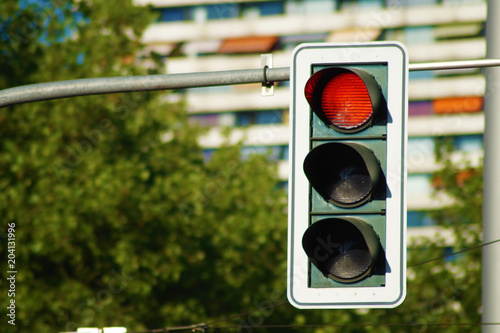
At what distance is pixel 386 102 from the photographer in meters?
3.40

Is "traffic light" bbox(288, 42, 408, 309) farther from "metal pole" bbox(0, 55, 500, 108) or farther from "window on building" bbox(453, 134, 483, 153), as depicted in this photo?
"window on building" bbox(453, 134, 483, 153)

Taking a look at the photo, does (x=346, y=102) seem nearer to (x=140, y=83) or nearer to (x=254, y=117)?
(x=140, y=83)

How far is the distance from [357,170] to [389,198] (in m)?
0.19

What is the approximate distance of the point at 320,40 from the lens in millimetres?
52531

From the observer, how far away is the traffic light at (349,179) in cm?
328

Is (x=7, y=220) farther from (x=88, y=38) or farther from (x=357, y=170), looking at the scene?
(x=357, y=170)

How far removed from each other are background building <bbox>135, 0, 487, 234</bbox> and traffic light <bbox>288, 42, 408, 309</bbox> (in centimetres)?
4602

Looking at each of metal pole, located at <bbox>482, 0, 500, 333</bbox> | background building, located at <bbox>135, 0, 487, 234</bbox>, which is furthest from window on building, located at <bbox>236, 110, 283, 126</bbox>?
metal pole, located at <bbox>482, 0, 500, 333</bbox>

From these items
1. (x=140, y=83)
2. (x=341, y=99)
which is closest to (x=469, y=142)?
(x=140, y=83)

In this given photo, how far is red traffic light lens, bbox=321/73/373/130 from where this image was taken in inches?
133

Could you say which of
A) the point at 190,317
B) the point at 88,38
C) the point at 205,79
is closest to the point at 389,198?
the point at 205,79

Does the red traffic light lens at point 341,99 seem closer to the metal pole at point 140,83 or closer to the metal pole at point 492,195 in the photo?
the metal pole at point 140,83

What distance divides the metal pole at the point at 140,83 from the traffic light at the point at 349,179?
834mm

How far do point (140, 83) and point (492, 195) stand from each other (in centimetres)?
231
